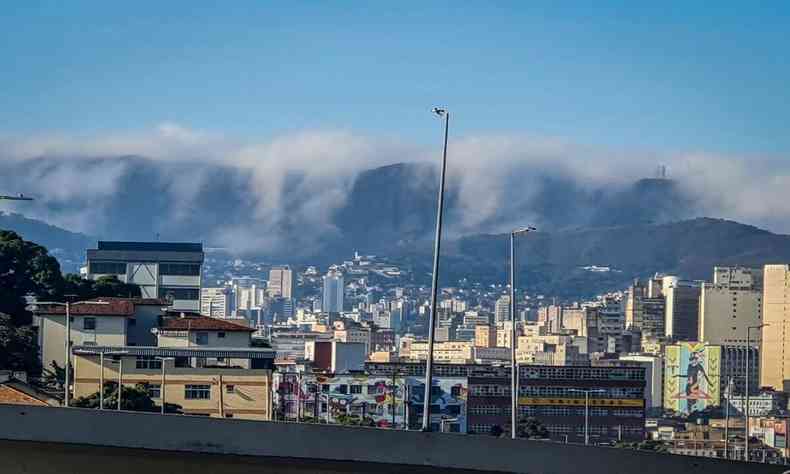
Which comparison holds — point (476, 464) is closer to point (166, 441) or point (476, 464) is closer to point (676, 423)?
point (166, 441)

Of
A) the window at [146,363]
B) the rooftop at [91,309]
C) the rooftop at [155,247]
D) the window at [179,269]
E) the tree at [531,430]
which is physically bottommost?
the tree at [531,430]

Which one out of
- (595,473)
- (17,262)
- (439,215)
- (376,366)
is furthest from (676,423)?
(595,473)

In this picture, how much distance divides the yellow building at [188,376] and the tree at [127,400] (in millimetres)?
2860

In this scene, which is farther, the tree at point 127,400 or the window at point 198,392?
the window at point 198,392

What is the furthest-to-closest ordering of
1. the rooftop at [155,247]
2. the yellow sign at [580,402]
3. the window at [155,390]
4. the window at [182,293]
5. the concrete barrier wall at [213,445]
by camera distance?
the rooftop at [155,247] → the window at [182,293] → the yellow sign at [580,402] → the window at [155,390] → the concrete barrier wall at [213,445]

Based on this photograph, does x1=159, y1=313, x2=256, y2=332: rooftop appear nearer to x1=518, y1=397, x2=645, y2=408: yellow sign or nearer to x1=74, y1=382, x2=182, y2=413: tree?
x1=74, y1=382, x2=182, y2=413: tree

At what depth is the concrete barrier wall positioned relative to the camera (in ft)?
68.7

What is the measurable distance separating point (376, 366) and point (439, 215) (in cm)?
9580

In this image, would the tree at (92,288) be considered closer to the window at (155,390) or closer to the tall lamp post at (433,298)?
the window at (155,390)

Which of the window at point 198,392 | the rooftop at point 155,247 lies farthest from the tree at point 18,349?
the rooftop at point 155,247

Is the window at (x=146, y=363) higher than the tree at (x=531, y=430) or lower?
higher

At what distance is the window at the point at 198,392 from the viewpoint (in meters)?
62.8

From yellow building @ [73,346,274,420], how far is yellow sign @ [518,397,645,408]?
2304 inches

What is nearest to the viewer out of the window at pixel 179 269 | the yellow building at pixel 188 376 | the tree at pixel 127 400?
the tree at pixel 127 400
